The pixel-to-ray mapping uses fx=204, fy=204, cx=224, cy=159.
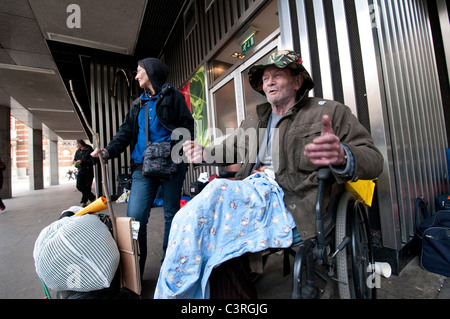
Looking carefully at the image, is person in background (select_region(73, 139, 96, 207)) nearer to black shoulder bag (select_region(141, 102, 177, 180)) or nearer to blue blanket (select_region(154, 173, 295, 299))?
black shoulder bag (select_region(141, 102, 177, 180))

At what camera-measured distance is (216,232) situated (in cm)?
85

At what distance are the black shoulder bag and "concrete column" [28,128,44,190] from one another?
1575cm

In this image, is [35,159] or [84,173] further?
[35,159]

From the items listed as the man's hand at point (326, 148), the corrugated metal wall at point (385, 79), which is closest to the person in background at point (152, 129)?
the man's hand at point (326, 148)

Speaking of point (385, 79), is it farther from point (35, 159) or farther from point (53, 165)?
point (53, 165)

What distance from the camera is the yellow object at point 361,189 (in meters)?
1.17

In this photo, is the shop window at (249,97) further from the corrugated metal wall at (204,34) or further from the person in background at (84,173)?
the person in background at (84,173)

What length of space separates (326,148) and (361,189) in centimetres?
61

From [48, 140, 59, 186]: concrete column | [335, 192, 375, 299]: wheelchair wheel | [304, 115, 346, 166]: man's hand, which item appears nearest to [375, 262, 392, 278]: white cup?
[335, 192, 375, 299]: wheelchair wheel

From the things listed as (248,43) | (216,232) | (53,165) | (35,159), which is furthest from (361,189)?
(53,165)

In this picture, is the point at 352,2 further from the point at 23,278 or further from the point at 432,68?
the point at 23,278

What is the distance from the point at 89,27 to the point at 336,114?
5.27m

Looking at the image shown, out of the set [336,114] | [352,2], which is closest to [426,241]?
[336,114]
